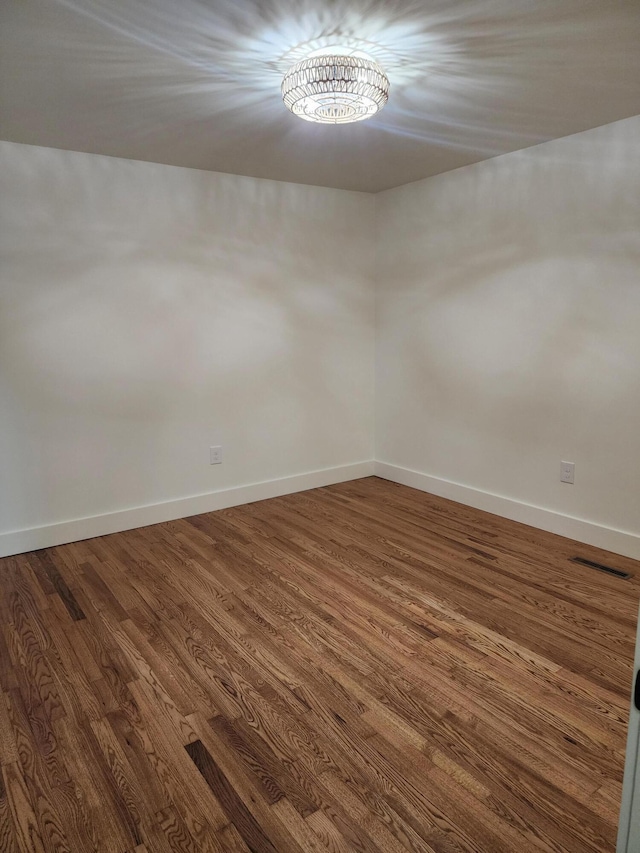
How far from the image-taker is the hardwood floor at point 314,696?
1.44m

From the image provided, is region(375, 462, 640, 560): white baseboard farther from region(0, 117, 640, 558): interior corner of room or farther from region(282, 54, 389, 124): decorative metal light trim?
region(282, 54, 389, 124): decorative metal light trim

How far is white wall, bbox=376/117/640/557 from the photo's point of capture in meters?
2.87

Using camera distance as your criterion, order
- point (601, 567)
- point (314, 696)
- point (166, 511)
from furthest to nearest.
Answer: point (166, 511), point (601, 567), point (314, 696)

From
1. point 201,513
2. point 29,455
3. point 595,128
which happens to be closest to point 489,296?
point 595,128

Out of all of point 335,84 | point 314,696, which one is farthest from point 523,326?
point 314,696

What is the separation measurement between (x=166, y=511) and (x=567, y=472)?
2483 millimetres

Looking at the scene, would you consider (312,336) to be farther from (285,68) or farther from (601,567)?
(601,567)

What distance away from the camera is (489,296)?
351cm

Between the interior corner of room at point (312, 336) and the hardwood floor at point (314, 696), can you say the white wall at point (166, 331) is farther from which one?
the hardwood floor at point (314, 696)

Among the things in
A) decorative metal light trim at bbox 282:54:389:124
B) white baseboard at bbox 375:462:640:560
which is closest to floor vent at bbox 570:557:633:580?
white baseboard at bbox 375:462:640:560

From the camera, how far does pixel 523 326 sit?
3318 millimetres

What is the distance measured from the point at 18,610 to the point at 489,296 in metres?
3.12

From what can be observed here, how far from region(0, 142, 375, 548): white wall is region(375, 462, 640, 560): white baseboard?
1.87ft

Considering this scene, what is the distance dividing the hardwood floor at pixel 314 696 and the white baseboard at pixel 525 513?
0.11 metres
